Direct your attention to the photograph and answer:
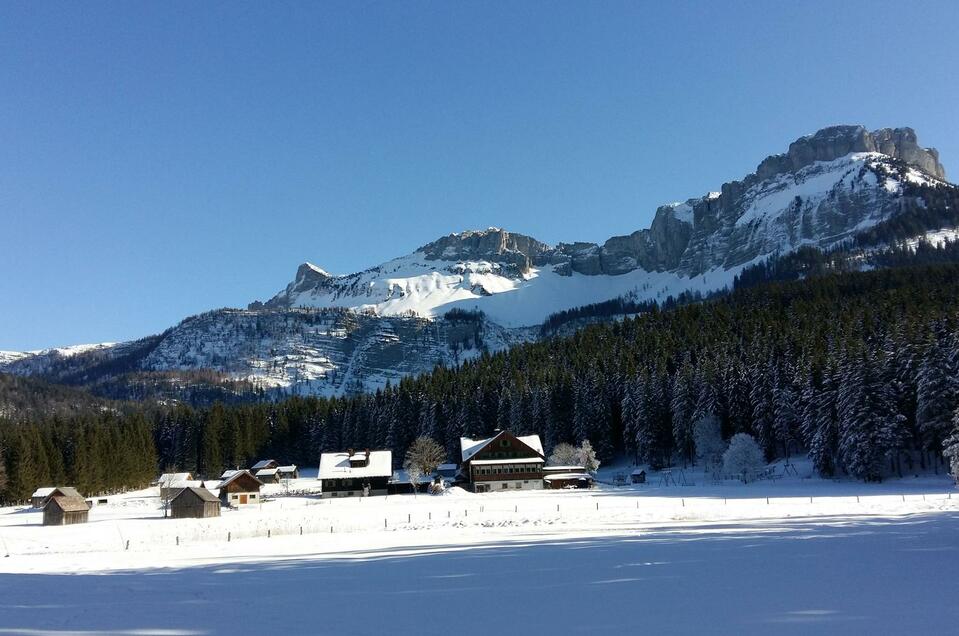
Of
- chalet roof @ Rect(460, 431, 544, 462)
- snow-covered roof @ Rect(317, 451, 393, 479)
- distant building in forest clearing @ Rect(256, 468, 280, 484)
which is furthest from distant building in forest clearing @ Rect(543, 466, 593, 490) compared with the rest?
distant building in forest clearing @ Rect(256, 468, 280, 484)

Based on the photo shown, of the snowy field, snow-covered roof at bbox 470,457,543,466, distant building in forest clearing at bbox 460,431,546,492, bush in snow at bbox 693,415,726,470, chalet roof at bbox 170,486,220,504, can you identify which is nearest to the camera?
the snowy field

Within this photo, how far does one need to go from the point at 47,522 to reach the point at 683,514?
Answer: 53.5 metres

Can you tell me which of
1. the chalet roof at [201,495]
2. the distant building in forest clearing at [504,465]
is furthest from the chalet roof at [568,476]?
the chalet roof at [201,495]

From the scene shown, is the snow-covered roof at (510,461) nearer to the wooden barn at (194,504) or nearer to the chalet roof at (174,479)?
the wooden barn at (194,504)

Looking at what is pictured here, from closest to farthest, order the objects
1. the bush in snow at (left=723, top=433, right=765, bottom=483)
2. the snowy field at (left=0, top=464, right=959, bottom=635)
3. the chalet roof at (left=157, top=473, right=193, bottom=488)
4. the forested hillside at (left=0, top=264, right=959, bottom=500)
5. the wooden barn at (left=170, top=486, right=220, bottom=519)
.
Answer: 1. the snowy field at (left=0, top=464, right=959, bottom=635)
2. the wooden barn at (left=170, top=486, right=220, bottom=519)
3. the forested hillside at (left=0, top=264, right=959, bottom=500)
4. the bush in snow at (left=723, top=433, right=765, bottom=483)
5. the chalet roof at (left=157, top=473, right=193, bottom=488)

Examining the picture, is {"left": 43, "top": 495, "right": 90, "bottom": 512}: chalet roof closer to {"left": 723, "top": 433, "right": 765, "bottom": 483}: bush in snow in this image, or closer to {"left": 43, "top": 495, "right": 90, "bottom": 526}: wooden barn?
{"left": 43, "top": 495, "right": 90, "bottom": 526}: wooden barn

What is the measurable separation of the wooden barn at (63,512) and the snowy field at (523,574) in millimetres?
13424

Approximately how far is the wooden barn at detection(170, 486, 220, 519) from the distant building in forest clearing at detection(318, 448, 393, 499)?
774 inches

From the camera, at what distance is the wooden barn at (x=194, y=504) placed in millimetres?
61125

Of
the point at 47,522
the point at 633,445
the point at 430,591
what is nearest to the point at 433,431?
the point at 633,445

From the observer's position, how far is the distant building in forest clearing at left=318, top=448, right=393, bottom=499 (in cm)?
8175

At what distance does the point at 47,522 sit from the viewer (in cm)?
5875

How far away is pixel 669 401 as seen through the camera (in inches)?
3371

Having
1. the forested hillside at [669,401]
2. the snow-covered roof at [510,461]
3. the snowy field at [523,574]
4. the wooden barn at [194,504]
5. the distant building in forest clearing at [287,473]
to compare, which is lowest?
the distant building in forest clearing at [287,473]
